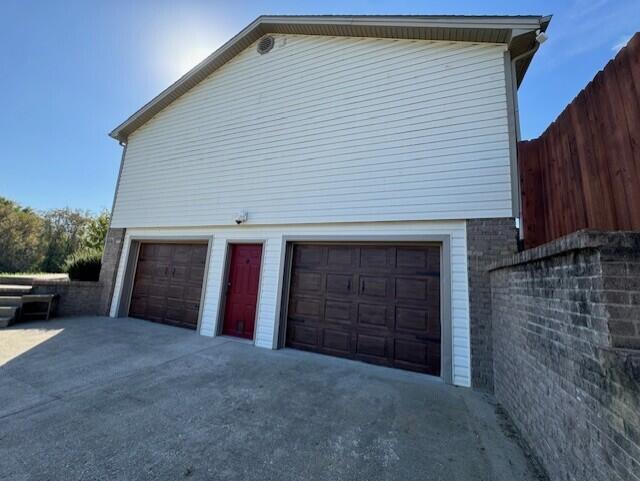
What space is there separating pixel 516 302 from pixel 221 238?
5.83 meters

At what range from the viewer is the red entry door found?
19.2 feet

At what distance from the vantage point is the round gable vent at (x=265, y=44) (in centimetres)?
675

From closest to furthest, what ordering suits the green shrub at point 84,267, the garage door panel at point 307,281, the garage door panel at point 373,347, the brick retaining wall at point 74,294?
the garage door panel at point 373,347
the garage door panel at point 307,281
the brick retaining wall at point 74,294
the green shrub at point 84,267

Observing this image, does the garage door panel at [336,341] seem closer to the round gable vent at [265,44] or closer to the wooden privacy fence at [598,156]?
the wooden privacy fence at [598,156]

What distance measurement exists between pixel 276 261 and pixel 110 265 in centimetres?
558

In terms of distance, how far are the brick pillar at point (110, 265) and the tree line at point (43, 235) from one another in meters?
13.0

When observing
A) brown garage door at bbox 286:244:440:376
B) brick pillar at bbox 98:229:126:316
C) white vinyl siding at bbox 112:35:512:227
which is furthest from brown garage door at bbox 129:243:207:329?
brown garage door at bbox 286:244:440:376

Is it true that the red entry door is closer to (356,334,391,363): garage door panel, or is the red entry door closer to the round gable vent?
(356,334,391,363): garage door panel

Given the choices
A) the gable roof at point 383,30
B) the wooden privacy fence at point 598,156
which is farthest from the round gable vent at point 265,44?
the wooden privacy fence at point 598,156

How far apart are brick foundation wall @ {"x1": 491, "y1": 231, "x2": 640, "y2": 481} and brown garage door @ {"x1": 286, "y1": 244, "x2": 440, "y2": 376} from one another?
1841mm

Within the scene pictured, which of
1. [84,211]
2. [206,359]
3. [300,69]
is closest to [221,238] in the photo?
[206,359]

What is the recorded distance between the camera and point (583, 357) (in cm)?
155

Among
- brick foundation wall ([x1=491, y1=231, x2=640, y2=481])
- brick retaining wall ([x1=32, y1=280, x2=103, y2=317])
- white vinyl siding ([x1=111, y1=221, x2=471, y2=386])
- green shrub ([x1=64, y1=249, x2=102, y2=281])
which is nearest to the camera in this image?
brick foundation wall ([x1=491, y1=231, x2=640, y2=481])

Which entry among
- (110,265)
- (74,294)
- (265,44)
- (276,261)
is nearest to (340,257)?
(276,261)
